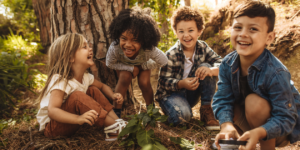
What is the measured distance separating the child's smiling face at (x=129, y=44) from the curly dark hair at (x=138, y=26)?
1.4 inches

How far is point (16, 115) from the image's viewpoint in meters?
2.86

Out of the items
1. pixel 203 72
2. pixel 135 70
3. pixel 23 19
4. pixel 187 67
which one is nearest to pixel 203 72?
pixel 203 72

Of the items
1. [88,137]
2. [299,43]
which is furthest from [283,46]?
[88,137]

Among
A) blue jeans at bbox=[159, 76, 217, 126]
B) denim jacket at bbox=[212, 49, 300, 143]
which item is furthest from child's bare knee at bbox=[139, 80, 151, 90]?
denim jacket at bbox=[212, 49, 300, 143]

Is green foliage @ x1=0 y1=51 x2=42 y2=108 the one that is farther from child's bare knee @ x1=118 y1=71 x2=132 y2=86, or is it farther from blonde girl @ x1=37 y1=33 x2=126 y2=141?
child's bare knee @ x1=118 y1=71 x2=132 y2=86

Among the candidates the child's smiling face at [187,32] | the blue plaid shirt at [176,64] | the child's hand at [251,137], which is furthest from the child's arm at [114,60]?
the child's hand at [251,137]

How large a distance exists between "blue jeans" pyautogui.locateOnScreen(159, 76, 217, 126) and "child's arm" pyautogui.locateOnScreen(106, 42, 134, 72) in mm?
601

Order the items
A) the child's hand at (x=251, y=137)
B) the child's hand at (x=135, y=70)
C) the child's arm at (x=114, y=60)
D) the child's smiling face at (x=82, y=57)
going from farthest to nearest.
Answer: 1. the child's hand at (x=135, y=70)
2. the child's arm at (x=114, y=60)
3. the child's smiling face at (x=82, y=57)
4. the child's hand at (x=251, y=137)

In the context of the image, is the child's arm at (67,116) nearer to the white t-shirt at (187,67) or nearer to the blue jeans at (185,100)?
the blue jeans at (185,100)

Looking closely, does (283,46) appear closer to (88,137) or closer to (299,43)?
(299,43)

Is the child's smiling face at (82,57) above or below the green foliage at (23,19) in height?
below

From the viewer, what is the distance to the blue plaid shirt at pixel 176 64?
247 centimetres

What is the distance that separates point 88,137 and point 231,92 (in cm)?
136

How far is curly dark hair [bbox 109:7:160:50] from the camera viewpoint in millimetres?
2080
